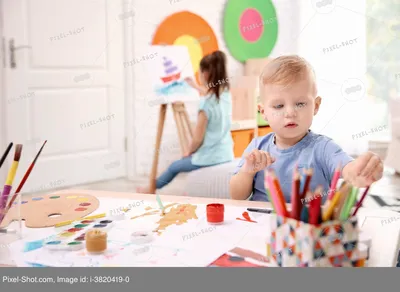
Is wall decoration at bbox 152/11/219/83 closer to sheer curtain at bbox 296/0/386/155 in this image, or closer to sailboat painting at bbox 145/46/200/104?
sailboat painting at bbox 145/46/200/104

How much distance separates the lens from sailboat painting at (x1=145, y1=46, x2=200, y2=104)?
128 inches

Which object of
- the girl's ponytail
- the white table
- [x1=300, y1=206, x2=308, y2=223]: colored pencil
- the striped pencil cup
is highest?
the girl's ponytail

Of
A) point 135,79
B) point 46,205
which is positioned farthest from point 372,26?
point 46,205

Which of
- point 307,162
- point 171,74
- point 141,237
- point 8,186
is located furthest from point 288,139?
point 171,74

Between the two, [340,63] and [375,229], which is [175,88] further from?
[375,229]

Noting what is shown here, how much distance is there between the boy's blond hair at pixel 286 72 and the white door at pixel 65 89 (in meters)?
2.22

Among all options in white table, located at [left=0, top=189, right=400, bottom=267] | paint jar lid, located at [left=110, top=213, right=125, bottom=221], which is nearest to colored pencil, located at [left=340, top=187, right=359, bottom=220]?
white table, located at [left=0, top=189, right=400, bottom=267]

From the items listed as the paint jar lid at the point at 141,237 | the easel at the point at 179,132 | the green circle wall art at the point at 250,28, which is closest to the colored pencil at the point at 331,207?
the paint jar lid at the point at 141,237

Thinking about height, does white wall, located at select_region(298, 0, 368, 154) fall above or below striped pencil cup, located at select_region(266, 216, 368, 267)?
above

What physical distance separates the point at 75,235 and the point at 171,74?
2.48m

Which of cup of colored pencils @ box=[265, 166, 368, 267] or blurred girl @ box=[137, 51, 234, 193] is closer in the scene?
cup of colored pencils @ box=[265, 166, 368, 267]

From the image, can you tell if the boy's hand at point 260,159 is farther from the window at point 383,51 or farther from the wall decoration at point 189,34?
→ the window at point 383,51

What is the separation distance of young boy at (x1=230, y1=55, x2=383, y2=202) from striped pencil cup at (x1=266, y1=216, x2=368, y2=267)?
322 mm

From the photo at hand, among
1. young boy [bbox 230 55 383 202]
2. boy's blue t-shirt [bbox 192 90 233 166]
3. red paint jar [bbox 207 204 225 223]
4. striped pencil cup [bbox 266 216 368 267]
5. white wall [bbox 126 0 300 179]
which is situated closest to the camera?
striped pencil cup [bbox 266 216 368 267]
